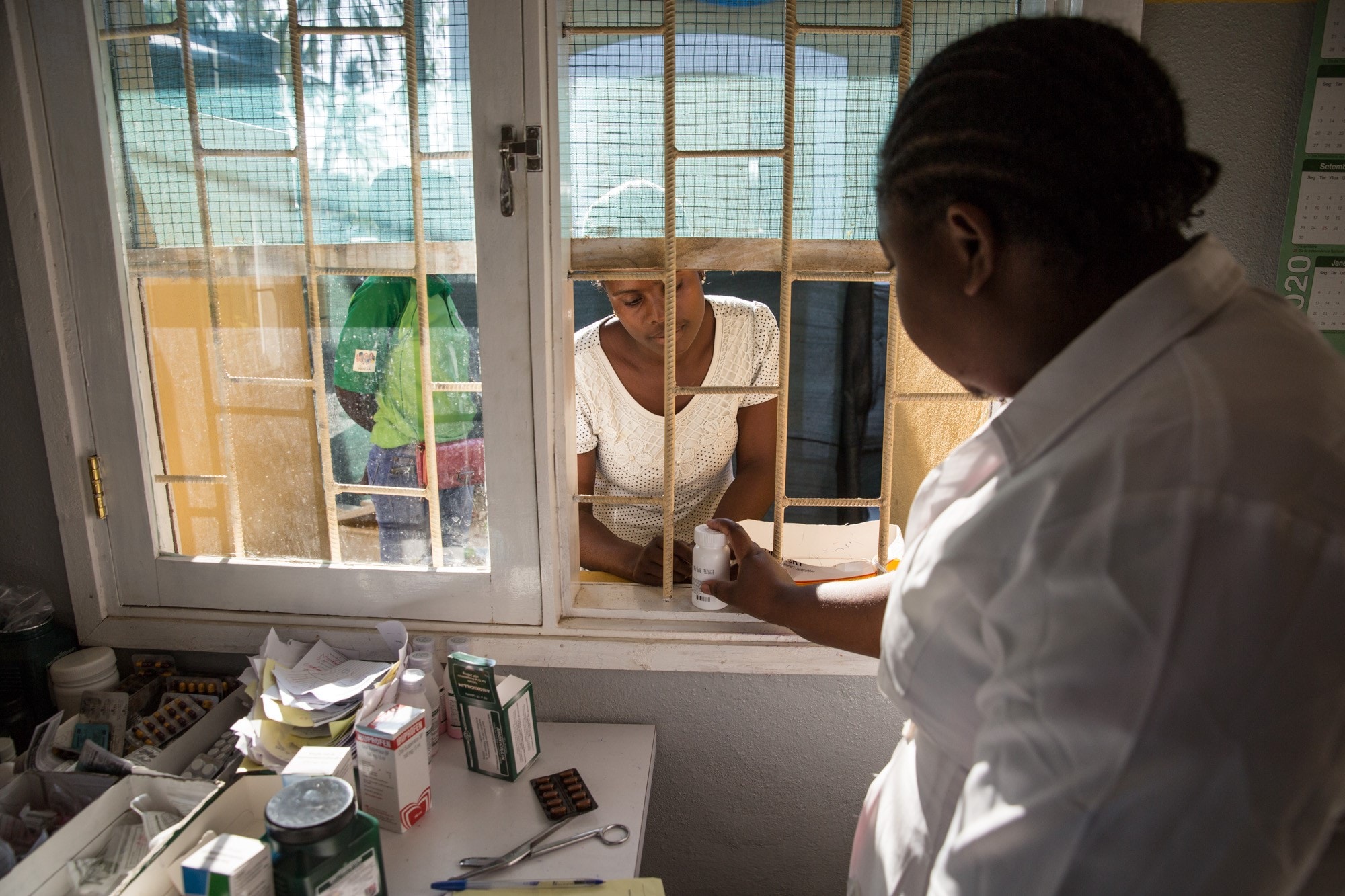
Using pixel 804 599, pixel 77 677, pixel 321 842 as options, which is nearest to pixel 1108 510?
pixel 804 599

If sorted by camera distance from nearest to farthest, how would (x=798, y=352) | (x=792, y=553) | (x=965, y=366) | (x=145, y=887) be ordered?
(x=965, y=366), (x=145, y=887), (x=792, y=553), (x=798, y=352)

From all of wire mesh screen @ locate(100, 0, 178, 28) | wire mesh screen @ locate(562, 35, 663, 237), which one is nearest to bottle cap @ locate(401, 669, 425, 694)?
wire mesh screen @ locate(562, 35, 663, 237)

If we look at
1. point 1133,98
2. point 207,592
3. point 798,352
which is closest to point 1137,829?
point 1133,98

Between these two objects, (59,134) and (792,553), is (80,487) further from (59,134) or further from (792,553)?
(792,553)

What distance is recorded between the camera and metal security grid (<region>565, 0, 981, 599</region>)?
4.48 ft

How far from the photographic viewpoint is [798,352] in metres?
2.75

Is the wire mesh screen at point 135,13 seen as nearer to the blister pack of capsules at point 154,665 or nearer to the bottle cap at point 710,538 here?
the blister pack of capsules at point 154,665

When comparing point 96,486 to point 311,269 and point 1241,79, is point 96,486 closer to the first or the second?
point 311,269

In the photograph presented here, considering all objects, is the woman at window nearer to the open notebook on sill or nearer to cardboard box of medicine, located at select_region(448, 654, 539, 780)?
the open notebook on sill

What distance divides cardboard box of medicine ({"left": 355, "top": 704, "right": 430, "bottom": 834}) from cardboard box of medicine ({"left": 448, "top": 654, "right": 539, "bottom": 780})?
3.9 inches

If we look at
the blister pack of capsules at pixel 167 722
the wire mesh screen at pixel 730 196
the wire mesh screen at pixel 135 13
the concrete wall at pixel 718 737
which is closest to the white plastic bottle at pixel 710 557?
the concrete wall at pixel 718 737

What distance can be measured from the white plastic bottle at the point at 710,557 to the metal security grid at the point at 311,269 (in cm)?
48

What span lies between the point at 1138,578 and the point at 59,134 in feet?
5.81

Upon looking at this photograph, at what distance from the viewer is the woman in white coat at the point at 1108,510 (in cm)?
57
